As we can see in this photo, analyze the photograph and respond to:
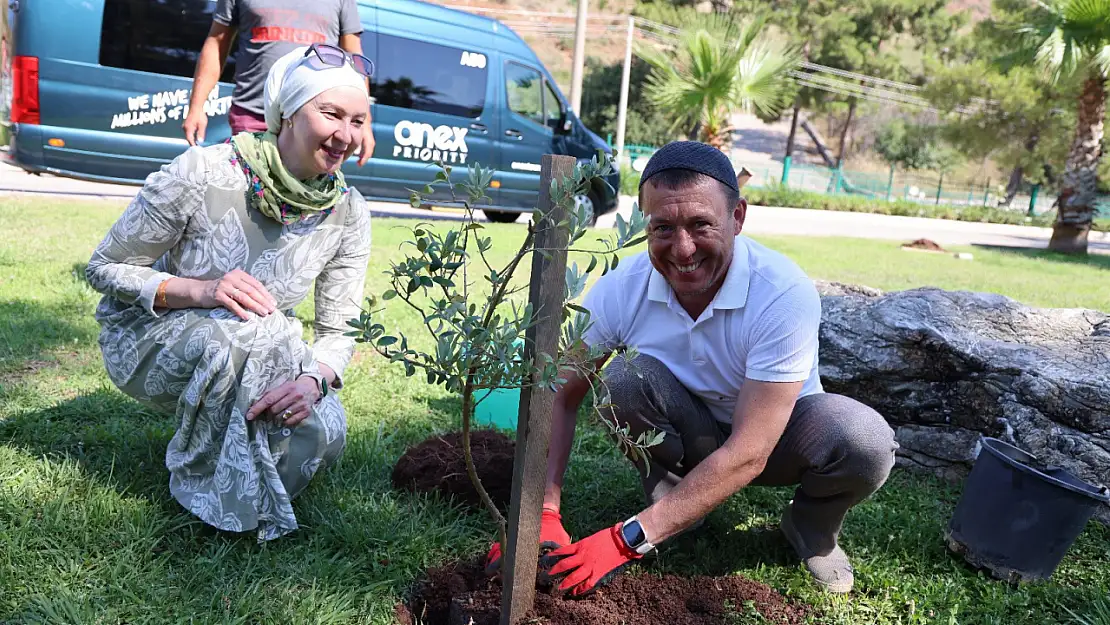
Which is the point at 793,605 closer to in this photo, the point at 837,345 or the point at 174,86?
the point at 837,345

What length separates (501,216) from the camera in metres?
11.8

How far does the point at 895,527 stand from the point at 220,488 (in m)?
2.20

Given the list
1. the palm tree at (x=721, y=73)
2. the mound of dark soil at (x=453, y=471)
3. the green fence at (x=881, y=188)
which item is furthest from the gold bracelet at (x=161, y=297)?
the green fence at (x=881, y=188)

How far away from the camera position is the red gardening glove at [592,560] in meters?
2.04

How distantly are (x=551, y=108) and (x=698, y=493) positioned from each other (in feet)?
32.9

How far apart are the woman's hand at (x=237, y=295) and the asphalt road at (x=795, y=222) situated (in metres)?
5.40

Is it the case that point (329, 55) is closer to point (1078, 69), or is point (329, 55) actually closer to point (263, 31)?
point (263, 31)

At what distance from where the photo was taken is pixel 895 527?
2.88m

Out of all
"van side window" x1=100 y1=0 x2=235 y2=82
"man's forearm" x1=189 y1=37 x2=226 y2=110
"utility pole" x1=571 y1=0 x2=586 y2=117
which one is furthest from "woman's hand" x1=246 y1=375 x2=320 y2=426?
"utility pole" x1=571 y1=0 x2=586 y2=117

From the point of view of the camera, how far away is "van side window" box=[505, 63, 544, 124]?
11.0 metres

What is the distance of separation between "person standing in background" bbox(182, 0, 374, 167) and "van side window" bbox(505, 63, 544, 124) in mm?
7252

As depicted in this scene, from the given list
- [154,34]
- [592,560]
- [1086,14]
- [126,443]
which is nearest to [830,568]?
[592,560]

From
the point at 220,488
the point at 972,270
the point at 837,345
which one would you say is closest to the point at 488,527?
the point at 220,488

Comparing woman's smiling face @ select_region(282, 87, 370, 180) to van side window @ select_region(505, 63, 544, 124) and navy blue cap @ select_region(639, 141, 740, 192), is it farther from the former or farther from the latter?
van side window @ select_region(505, 63, 544, 124)
